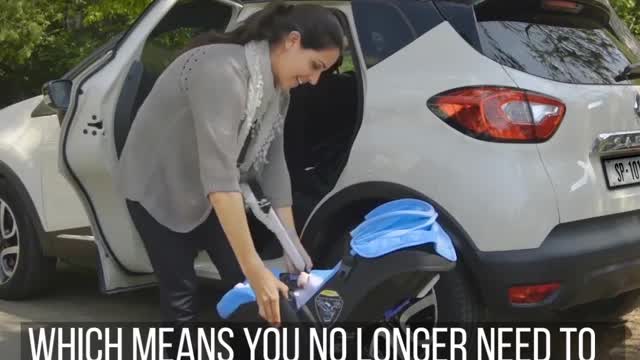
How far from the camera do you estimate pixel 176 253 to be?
3.02m

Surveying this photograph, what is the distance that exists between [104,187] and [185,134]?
1491 mm

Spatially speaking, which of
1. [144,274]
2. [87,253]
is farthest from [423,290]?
[87,253]

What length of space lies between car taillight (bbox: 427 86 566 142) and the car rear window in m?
0.15

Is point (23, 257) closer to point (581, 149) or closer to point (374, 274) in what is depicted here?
point (374, 274)

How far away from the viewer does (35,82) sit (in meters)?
11.1

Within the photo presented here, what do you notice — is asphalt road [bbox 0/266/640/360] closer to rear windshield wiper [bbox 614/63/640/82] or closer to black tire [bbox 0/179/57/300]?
black tire [bbox 0/179/57/300]

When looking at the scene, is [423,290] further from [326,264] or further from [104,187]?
[104,187]

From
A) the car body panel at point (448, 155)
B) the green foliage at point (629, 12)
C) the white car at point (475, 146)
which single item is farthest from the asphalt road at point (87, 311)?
the green foliage at point (629, 12)

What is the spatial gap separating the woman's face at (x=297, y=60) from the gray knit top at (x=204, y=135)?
0.04m

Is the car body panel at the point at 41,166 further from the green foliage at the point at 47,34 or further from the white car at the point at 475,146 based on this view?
the green foliage at the point at 47,34

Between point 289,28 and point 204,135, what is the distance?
407 millimetres

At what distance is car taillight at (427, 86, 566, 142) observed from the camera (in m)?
3.36

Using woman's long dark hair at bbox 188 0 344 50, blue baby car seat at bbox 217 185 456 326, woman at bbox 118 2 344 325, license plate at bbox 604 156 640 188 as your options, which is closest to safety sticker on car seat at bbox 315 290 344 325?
blue baby car seat at bbox 217 185 456 326

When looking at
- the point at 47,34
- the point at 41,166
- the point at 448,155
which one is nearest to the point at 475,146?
the point at 448,155
